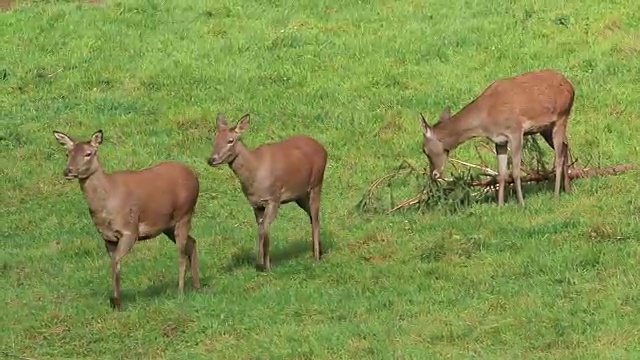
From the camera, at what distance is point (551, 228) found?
41.3 feet

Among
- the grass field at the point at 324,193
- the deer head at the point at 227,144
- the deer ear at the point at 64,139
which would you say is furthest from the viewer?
the deer head at the point at 227,144

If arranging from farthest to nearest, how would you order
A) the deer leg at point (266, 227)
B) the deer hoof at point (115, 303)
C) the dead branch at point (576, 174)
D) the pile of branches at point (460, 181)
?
the dead branch at point (576, 174), the pile of branches at point (460, 181), the deer leg at point (266, 227), the deer hoof at point (115, 303)

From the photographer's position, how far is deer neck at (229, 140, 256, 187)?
12.2m

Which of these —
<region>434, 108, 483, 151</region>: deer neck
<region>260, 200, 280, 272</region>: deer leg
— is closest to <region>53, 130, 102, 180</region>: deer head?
<region>260, 200, 280, 272</region>: deer leg

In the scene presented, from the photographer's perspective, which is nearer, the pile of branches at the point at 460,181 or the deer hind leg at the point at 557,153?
the pile of branches at the point at 460,181

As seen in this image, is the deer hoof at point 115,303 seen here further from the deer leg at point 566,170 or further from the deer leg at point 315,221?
the deer leg at point 566,170

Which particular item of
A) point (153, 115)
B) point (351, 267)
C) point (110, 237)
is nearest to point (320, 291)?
point (351, 267)

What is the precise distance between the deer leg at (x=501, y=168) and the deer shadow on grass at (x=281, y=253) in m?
1.94

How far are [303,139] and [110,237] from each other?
2.42m

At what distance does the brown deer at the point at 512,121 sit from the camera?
47.0 ft

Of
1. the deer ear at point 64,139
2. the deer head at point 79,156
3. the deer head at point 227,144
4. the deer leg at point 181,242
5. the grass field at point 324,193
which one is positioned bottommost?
the grass field at point 324,193

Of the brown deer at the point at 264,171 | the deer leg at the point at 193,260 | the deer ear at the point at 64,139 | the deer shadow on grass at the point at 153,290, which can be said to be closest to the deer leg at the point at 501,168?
the brown deer at the point at 264,171

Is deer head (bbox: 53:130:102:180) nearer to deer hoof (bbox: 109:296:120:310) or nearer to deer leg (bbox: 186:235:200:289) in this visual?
deer hoof (bbox: 109:296:120:310)

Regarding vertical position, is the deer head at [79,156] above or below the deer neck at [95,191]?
above
